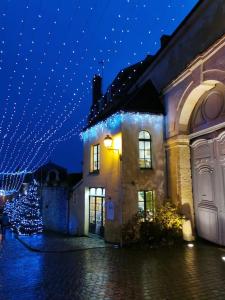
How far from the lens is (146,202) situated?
12.0m

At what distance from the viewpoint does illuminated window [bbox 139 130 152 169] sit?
1238 cm

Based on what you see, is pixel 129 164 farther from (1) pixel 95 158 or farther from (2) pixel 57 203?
(2) pixel 57 203

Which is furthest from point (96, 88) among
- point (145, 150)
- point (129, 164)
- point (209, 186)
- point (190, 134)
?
point (209, 186)

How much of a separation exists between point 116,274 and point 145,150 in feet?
21.0

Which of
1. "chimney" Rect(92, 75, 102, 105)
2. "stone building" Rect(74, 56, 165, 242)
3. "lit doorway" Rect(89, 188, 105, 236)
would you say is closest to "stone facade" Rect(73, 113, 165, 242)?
"stone building" Rect(74, 56, 165, 242)

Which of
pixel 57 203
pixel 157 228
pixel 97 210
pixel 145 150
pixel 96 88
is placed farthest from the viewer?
pixel 96 88

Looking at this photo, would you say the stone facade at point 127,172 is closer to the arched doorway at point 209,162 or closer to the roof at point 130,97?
the roof at point 130,97

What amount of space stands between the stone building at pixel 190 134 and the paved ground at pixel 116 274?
5.90ft

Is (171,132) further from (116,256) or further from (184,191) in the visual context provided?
(116,256)

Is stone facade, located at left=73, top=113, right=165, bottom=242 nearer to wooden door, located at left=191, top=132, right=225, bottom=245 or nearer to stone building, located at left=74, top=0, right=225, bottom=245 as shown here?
stone building, located at left=74, top=0, right=225, bottom=245

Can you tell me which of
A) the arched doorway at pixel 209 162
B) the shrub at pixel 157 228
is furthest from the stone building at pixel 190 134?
the shrub at pixel 157 228

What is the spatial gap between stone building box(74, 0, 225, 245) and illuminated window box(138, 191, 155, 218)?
0.86ft

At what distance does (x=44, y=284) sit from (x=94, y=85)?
1803 cm

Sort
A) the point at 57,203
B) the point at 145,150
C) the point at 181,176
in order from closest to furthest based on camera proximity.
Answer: the point at 181,176 < the point at 145,150 < the point at 57,203
